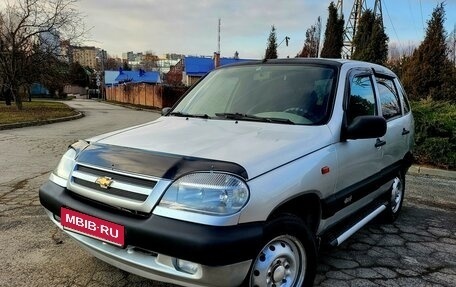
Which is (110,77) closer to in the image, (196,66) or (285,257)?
(196,66)

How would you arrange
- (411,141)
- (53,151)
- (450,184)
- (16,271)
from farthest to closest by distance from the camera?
1. (53,151)
2. (450,184)
3. (411,141)
4. (16,271)

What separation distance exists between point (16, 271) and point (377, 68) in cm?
406

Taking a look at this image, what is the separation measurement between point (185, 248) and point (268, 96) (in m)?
1.83

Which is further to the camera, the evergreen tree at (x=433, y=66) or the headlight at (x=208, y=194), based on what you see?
the evergreen tree at (x=433, y=66)

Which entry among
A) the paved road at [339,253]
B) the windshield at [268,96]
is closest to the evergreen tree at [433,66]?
the paved road at [339,253]

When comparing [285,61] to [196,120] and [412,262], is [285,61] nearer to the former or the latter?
[196,120]

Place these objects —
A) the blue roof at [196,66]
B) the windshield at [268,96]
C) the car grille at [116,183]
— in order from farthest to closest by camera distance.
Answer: the blue roof at [196,66] < the windshield at [268,96] < the car grille at [116,183]

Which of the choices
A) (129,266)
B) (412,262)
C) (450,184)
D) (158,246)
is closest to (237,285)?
(158,246)

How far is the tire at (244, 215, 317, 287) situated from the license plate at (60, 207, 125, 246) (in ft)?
2.69

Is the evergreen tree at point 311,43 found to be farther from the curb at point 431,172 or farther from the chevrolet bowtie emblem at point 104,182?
the chevrolet bowtie emblem at point 104,182

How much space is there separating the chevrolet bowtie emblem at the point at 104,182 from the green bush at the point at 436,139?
286 inches

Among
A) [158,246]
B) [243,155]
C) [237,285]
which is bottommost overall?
[237,285]

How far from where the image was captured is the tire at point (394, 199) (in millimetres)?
4657

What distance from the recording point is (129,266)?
245 cm
